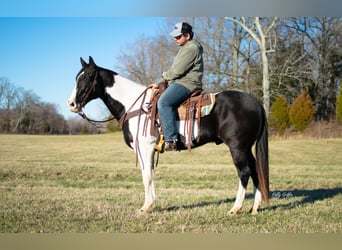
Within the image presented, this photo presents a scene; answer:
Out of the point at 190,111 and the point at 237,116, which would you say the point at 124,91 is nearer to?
the point at 190,111

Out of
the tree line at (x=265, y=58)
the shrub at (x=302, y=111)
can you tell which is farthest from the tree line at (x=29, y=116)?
the shrub at (x=302, y=111)

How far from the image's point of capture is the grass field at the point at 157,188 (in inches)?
145

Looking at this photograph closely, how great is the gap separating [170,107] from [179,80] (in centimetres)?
32

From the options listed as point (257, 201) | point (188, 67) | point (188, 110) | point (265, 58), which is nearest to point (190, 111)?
point (188, 110)

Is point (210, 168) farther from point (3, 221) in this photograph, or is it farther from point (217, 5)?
point (3, 221)

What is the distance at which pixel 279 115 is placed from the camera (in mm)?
5219

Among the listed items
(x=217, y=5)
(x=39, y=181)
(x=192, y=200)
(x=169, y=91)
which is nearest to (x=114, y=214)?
(x=192, y=200)

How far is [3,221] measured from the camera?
Answer: 150 inches

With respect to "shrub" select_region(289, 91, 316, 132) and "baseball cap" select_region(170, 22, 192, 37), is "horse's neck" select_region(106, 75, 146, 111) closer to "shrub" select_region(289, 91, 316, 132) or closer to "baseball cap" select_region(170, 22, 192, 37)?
"baseball cap" select_region(170, 22, 192, 37)

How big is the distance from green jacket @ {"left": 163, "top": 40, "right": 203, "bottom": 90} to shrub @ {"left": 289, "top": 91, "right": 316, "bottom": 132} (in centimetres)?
197

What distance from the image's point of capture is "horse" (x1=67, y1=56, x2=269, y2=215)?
12.6ft

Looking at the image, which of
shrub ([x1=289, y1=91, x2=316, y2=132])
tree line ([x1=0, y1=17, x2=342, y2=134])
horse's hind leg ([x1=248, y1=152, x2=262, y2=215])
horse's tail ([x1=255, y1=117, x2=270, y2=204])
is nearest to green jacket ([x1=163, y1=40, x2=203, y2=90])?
horse's tail ([x1=255, y1=117, x2=270, y2=204])

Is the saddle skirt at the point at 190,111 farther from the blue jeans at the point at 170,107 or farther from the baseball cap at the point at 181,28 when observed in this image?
the baseball cap at the point at 181,28

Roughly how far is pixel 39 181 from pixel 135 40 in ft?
7.98
